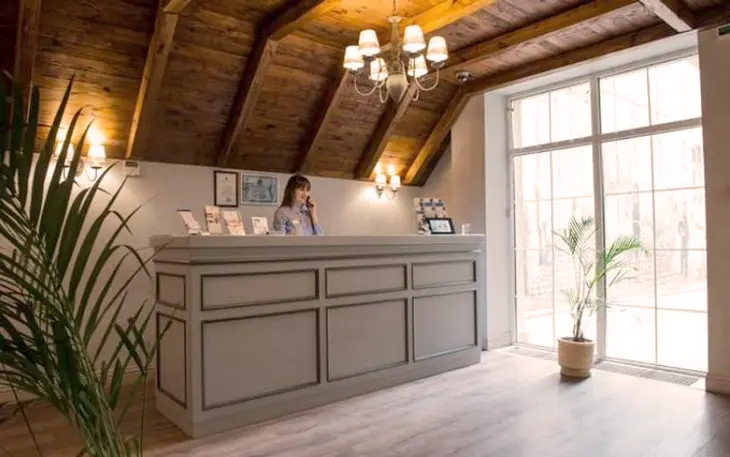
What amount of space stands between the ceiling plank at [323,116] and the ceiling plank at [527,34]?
3.50ft

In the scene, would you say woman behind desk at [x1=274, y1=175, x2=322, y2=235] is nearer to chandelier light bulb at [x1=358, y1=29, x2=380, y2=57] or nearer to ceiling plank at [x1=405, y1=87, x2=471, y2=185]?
chandelier light bulb at [x1=358, y1=29, x2=380, y2=57]

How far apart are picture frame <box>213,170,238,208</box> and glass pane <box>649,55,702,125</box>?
394 centimetres

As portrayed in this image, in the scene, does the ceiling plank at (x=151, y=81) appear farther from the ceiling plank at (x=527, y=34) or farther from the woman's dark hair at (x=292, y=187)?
the ceiling plank at (x=527, y=34)

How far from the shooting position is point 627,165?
4711 millimetres

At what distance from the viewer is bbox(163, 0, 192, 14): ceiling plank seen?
11.1 ft

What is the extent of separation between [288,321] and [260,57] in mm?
2222

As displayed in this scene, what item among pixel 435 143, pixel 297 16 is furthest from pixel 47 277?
pixel 435 143

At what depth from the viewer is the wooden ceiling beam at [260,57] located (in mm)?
3721

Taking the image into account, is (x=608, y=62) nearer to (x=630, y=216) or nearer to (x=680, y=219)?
(x=630, y=216)

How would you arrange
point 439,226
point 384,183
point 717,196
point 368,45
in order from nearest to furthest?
1. point 368,45
2. point 717,196
3. point 439,226
4. point 384,183

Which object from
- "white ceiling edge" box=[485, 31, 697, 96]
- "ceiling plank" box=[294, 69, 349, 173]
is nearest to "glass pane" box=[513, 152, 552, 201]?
"white ceiling edge" box=[485, 31, 697, 96]

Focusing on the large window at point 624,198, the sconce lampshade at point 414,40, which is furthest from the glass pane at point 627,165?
the sconce lampshade at point 414,40

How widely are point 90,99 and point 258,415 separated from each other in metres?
2.77

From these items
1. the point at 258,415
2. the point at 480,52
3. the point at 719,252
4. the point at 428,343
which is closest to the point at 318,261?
the point at 258,415
